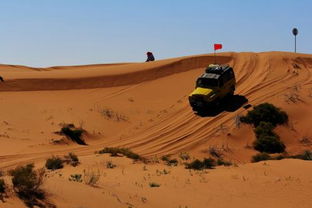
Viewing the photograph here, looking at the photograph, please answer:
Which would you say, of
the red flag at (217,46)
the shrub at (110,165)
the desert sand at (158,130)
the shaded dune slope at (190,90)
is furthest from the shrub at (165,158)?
the red flag at (217,46)

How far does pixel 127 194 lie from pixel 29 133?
1570 centimetres

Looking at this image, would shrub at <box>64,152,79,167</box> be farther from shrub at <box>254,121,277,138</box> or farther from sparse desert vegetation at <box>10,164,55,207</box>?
shrub at <box>254,121,277,138</box>

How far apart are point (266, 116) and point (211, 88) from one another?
3.40m

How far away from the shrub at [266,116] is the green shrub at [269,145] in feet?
6.55

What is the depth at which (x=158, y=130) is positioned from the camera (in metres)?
29.0

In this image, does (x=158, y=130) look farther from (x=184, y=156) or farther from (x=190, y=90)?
(x=190, y=90)

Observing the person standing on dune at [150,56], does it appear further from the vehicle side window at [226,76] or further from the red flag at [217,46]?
the vehicle side window at [226,76]

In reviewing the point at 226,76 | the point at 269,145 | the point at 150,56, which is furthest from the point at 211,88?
the point at 150,56

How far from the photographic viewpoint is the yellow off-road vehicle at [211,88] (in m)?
29.0

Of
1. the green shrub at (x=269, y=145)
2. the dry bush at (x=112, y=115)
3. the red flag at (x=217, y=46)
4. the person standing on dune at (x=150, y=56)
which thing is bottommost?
the green shrub at (x=269, y=145)

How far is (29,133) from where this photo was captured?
27.8m

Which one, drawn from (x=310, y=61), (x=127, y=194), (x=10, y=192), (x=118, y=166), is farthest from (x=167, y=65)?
(x=10, y=192)

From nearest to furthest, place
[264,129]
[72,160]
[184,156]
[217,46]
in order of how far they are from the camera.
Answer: [72,160], [184,156], [264,129], [217,46]

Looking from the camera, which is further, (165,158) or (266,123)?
(266,123)
